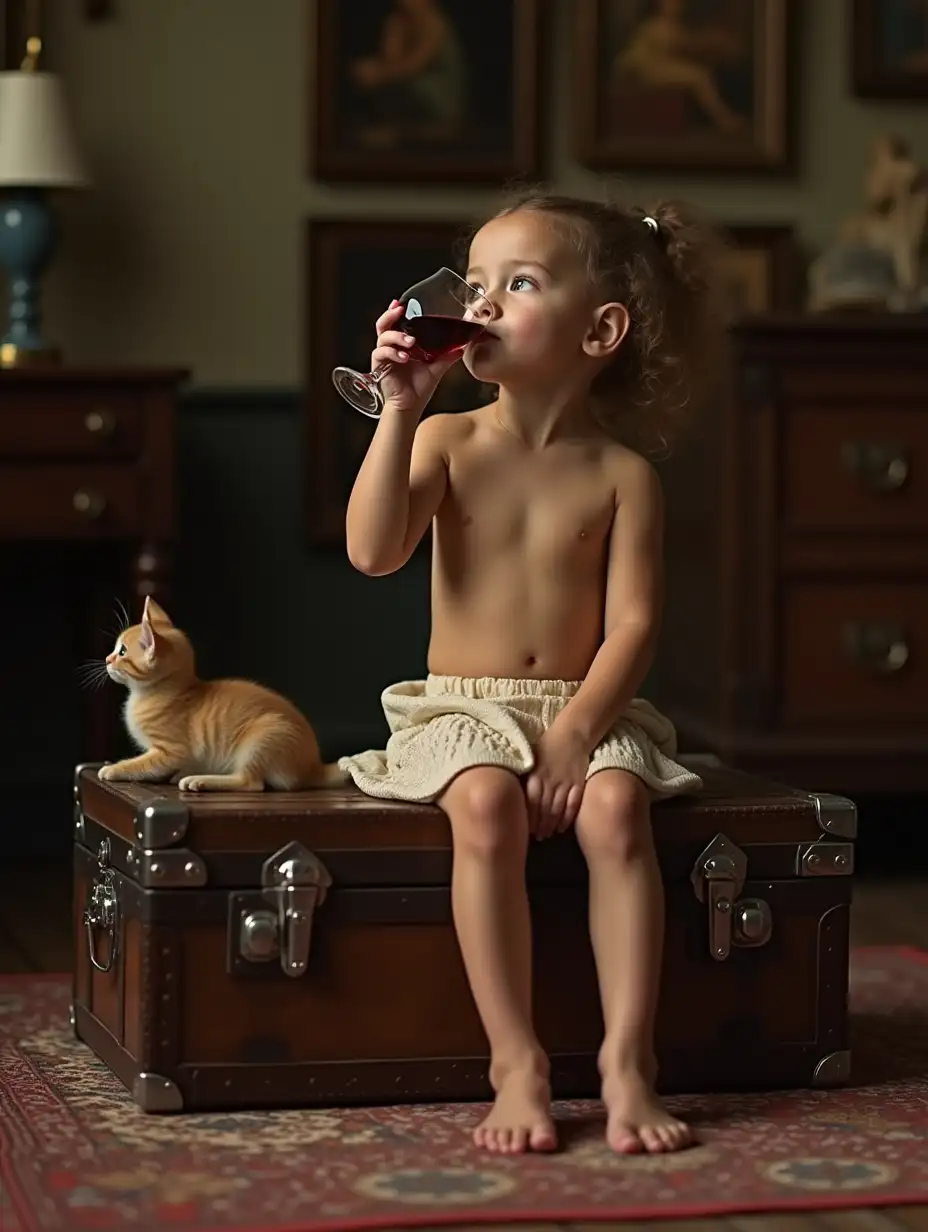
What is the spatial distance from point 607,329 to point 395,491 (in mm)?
357

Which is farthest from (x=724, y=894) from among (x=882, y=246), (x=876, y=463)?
(x=882, y=246)

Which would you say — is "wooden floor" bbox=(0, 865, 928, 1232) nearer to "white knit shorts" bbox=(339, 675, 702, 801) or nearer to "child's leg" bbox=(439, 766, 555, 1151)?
"white knit shorts" bbox=(339, 675, 702, 801)

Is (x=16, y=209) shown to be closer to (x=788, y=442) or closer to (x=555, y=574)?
(x=788, y=442)

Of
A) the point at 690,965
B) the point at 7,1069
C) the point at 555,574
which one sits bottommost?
the point at 7,1069

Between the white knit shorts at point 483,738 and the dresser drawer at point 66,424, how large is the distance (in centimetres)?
140

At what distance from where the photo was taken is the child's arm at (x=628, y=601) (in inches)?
98.0

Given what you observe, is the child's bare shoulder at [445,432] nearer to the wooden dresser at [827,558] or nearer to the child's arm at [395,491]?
the child's arm at [395,491]

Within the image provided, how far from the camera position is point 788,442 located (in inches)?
157

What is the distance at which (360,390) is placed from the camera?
2.51 metres

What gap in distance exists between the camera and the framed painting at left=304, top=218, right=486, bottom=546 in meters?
4.52

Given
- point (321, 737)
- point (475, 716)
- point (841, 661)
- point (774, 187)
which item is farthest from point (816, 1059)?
point (774, 187)

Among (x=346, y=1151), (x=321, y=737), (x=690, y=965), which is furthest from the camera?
(x=321, y=737)

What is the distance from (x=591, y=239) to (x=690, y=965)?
88 centimetres

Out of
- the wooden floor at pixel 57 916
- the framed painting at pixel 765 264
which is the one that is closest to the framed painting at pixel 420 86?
the framed painting at pixel 765 264
